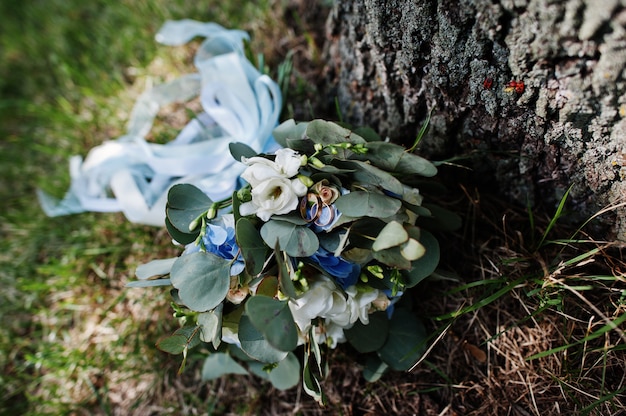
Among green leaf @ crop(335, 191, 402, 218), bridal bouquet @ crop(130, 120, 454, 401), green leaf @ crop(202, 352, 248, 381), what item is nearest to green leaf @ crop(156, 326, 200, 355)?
bridal bouquet @ crop(130, 120, 454, 401)

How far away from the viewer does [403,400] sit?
1.13 metres

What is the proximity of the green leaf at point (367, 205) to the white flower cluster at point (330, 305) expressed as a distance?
131 millimetres

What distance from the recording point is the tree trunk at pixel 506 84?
786mm

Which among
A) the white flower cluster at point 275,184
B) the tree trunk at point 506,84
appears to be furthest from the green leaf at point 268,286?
the tree trunk at point 506,84

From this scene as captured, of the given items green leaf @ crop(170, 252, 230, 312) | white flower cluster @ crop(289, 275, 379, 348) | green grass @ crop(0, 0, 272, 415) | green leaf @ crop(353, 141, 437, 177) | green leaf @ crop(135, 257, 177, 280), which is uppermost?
green leaf @ crop(353, 141, 437, 177)

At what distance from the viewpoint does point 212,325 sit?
3.07ft

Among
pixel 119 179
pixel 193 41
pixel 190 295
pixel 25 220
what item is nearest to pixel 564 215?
Answer: pixel 190 295

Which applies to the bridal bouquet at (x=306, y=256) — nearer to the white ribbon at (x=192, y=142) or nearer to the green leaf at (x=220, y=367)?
the green leaf at (x=220, y=367)

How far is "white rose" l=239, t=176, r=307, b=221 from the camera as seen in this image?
2.94 feet

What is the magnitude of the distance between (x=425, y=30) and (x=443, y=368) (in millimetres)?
695

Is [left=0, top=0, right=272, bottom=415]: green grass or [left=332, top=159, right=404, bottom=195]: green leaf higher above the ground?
[left=332, top=159, right=404, bottom=195]: green leaf

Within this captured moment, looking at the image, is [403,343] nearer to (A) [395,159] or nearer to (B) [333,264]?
(B) [333,264]

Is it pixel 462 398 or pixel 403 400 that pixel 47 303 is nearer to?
pixel 403 400

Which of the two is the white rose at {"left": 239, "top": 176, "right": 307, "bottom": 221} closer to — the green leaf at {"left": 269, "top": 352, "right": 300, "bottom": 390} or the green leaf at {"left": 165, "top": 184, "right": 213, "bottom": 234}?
the green leaf at {"left": 165, "top": 184, "right": 213, "bottom": 234}
